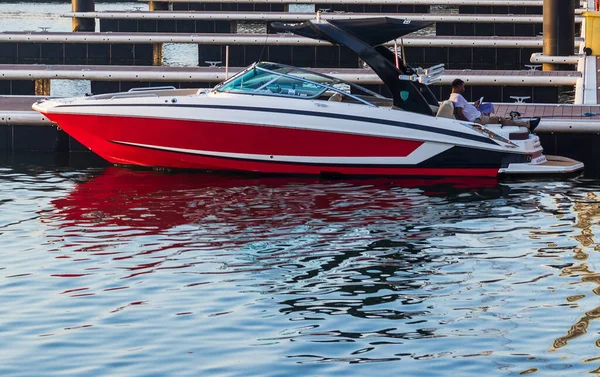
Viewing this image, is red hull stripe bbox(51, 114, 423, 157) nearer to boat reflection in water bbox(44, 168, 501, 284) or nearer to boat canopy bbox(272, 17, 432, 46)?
boat reflection in water bbox(44, 168, 501, 284)

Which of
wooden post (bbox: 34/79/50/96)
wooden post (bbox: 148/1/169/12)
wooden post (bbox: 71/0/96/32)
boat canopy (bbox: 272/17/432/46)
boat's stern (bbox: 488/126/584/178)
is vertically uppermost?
wooden post (bbox: 148/1/169/12)

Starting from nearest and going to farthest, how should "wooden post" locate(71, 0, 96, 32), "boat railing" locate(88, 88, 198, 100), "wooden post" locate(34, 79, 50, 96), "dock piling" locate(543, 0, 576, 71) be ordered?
"boat railing" locate(88, 88, 198, 100) → "wooden post" locate(34, 79, 50, 96) → "dock piling" locate(543, 0, 576, 71) → "wooden post" locate(71, 0, 96, 32)

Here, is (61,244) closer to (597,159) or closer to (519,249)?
(519,249)

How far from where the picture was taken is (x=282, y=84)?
17.2 m

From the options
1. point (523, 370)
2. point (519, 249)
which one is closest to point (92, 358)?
point (523, 370)

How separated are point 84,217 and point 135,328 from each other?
203 inches

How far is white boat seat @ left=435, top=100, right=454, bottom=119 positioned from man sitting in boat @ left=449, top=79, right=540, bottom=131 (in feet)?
0.81

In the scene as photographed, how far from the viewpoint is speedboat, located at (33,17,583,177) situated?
17062mm

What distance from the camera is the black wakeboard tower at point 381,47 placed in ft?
56.3

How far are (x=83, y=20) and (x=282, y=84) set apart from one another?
23.0 m

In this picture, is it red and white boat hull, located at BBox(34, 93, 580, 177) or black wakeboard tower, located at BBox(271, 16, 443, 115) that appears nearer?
red and white boat hull, located at BBox(34, 93, 580, 177)

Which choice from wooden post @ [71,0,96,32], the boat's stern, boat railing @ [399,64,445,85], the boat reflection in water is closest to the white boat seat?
boat railing @ [399,64,445,85]

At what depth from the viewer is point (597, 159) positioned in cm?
1862

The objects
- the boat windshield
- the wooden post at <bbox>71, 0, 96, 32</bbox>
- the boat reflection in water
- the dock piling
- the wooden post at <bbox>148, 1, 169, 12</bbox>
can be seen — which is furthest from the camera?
the wooden post at <bbox>148, 1, 169, 12</bbox>
